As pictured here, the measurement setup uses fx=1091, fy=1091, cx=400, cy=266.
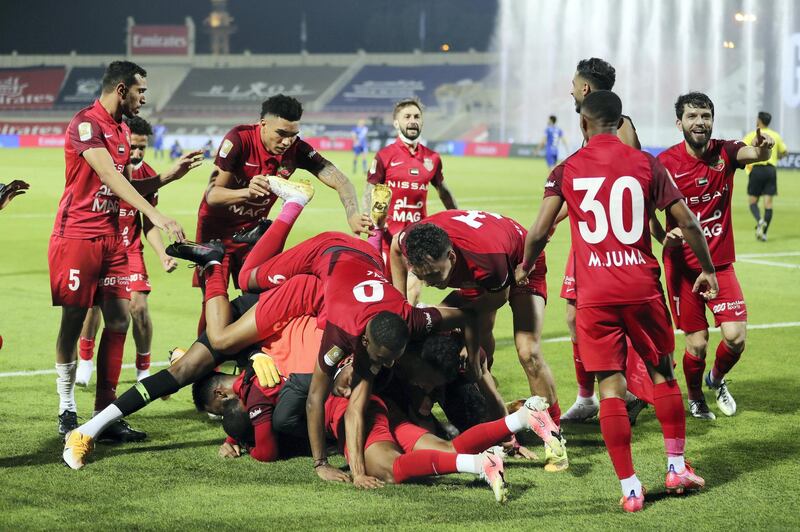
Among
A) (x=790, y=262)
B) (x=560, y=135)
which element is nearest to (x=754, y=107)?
(x=560, y=135)

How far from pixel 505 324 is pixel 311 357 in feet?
18.3

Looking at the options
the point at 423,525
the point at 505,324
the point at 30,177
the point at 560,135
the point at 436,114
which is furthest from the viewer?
the point at 436,114

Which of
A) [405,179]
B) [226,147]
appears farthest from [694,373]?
[405,179]

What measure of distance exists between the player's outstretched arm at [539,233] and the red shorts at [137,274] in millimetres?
4143

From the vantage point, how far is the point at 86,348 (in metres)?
9.71

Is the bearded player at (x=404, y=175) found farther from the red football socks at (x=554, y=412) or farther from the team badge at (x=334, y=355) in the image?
the team badge at (x=334, y=355)

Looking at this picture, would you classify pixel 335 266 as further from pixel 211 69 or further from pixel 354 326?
pixel 211 69

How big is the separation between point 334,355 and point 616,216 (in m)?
1.84

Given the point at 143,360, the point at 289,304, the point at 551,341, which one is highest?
the point at 289,304

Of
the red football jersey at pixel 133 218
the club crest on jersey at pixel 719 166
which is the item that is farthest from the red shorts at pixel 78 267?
the club crest on jersey at pixel 719 166

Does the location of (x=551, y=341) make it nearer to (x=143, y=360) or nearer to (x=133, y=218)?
(x=143, y=360)

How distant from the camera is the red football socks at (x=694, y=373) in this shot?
27.4ft

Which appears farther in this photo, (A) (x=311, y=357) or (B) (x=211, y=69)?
(B) (x=211, y=69)

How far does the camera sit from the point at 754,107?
5653cm
